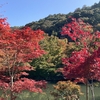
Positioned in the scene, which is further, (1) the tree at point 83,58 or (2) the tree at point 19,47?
(2) the tree at point 19,47

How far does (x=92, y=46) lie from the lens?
612 cm

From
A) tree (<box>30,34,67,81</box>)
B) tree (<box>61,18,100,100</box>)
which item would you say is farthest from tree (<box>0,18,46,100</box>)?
tree (<box>30,34,67,81</box>)

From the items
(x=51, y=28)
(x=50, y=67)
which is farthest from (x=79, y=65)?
(x=51, y=28)

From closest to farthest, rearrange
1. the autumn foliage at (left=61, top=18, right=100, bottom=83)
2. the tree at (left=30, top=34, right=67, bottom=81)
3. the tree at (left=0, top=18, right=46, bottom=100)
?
1. the autumn foliage at (left=61, top=18, right=100, bottom=83)
2. the tree at (left=0, top=18, right=46, bottom=100)
3. the tree at (left=30, top=34, right=67, bottom=81)

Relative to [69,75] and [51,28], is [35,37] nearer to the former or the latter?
[69,75]

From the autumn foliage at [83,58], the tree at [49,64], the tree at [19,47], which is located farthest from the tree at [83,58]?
the tree at [49,64]

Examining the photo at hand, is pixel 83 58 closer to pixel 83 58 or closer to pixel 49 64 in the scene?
pixel 83 58

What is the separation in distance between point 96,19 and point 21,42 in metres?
27.2

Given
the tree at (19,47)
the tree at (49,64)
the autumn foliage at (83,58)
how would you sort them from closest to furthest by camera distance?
the autumn foliage at (83,58)
the tree at (19,47)
the tree at (49,64)

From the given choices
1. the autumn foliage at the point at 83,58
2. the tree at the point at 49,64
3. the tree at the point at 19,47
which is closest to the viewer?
the autumn foliage at the point at 83,58

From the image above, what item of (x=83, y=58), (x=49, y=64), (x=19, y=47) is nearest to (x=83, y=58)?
(x=83, y=58)

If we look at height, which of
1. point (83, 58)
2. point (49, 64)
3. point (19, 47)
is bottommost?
point (49, 64)

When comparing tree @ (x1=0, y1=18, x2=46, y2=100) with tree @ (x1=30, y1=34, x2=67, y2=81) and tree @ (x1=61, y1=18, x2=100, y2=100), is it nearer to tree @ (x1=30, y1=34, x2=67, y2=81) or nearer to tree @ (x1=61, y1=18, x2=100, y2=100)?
tree @ (x1=61, y1=18, x2=100, y2=100)

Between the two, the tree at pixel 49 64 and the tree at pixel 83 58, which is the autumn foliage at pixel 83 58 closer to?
the tree at pixel 83 58
